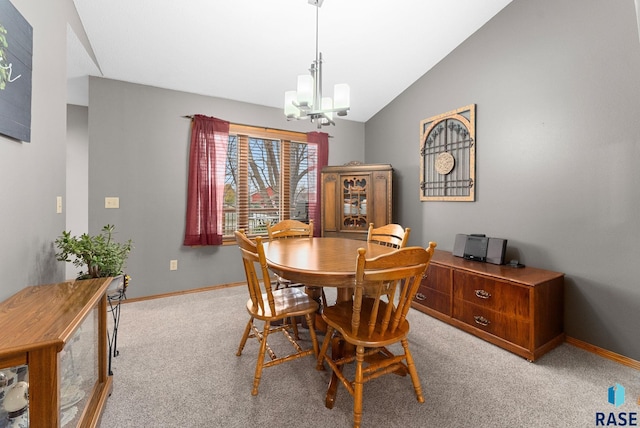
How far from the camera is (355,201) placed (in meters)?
3.82

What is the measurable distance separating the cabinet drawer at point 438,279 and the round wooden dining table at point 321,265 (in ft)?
2.38

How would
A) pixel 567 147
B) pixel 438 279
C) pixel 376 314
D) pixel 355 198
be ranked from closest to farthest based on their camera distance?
pixel 376 314 < pixel 567 147 < pixel 438 279 < pixel 355 198

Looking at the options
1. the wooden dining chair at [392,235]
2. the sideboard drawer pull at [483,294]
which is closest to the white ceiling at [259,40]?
the wooden dining chair at [392,235]

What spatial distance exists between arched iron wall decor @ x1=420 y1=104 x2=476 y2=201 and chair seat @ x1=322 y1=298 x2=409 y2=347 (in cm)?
188

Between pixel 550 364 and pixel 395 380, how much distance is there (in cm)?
112

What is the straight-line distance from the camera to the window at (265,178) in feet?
12.1

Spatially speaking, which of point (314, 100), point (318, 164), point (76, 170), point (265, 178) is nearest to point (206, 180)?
point (265, 178)

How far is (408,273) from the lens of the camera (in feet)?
4.50

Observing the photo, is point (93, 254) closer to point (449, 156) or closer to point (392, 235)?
point (392, 235)

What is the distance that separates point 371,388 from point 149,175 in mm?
3038

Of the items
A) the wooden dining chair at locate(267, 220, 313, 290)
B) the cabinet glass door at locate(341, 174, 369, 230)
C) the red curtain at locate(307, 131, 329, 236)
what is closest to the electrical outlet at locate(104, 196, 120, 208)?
the wooden dining chair at locate(267, 220, 313, 290)

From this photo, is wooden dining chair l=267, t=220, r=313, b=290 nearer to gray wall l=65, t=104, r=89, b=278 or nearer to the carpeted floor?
the carpeted floor

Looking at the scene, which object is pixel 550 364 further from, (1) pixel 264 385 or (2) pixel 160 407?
(2) pixel 160 407

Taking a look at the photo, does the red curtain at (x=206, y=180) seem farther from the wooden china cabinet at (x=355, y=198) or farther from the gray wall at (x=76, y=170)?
the gray wall at (x=76, y=170)
